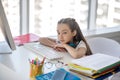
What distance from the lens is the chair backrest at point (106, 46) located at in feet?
6.49

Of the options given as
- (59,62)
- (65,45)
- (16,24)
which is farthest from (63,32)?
(16,24)

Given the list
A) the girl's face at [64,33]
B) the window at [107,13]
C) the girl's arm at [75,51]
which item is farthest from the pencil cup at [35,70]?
the window at [107,13]

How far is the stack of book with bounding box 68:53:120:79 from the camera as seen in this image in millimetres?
1245

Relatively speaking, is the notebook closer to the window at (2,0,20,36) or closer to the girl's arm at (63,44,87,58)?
the girl's arm at (63,44,87,58)

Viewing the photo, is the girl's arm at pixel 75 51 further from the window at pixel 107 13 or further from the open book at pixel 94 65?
the window at pixel 107 13

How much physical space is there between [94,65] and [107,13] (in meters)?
1.80

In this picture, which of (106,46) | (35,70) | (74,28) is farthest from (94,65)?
(106,46)

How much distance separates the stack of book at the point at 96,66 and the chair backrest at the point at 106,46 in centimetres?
61

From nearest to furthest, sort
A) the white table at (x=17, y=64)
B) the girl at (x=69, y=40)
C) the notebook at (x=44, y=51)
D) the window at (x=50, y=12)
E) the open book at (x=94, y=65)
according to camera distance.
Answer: the open book at (x=94, y=65), the white table at (x=17, y=64), the notebook at (x=44, y=51), the girl at (x=69, y=40), the window at (x=50, y=12)

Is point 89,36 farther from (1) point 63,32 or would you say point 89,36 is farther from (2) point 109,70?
(2) point 109,70

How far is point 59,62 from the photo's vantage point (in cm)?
151

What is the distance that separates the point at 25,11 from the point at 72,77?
1.33 metres

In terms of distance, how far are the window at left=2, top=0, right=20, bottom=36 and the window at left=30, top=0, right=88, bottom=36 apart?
0.14m

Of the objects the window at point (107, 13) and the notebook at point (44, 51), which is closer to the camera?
the notebook at point (44, 51)
